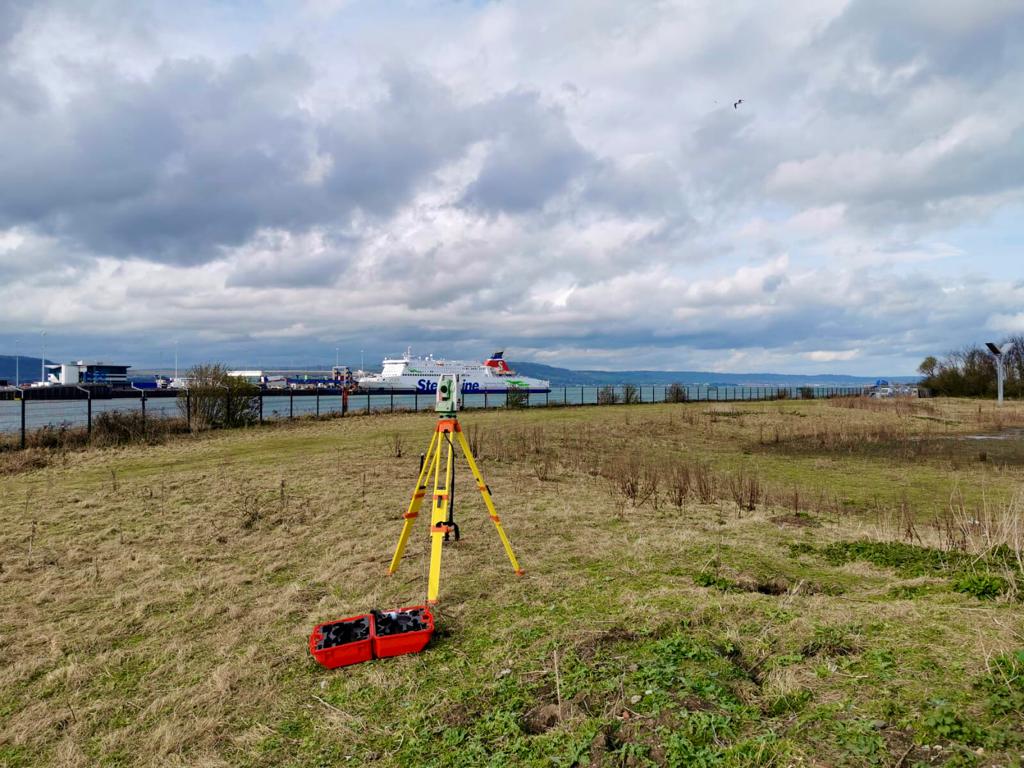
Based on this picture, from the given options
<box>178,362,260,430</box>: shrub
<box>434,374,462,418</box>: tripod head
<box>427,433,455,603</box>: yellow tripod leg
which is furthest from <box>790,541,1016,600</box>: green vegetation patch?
<box>178,362,260,430</box>: shrub

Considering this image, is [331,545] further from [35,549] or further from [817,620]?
[817,620]

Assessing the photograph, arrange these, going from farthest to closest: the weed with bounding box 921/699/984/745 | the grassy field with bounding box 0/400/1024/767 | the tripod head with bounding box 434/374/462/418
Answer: the tripod head with bounding box 434/374/462/418 < the grassy field with bounding box 0/400/1024/767 < the weed with bounding box 921/699/984/745

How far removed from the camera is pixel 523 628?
464cm

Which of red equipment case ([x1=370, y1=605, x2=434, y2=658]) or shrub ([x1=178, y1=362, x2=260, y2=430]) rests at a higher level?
shrub ([x1=178, y1=362, x2=260, y2=430])

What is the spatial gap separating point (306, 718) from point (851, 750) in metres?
2.94

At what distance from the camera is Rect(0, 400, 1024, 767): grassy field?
9.96 ft

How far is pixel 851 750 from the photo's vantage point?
8.70 feet

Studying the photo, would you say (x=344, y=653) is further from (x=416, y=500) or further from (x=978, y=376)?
(x=978, y=376)

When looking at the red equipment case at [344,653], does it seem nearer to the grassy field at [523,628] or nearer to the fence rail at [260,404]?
the grassy field at [523,628]

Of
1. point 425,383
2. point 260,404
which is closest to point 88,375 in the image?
point 425,383

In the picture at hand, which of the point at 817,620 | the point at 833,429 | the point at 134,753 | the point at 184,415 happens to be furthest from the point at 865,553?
the point at 184,415

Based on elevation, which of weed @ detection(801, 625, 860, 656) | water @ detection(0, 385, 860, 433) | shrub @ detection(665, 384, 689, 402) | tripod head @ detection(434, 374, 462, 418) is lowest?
weed @ detection(801, 625, 860, 656)

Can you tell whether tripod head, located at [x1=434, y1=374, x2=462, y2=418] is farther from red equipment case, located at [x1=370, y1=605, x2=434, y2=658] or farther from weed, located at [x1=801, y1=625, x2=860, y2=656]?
weed, located at [x1=801, y1=625, x2=860, y2=656]

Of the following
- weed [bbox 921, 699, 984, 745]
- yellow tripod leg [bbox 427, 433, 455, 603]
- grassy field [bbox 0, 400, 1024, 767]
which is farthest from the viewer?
yellow tripod leg [bbox 427, 433, 455, 603]
